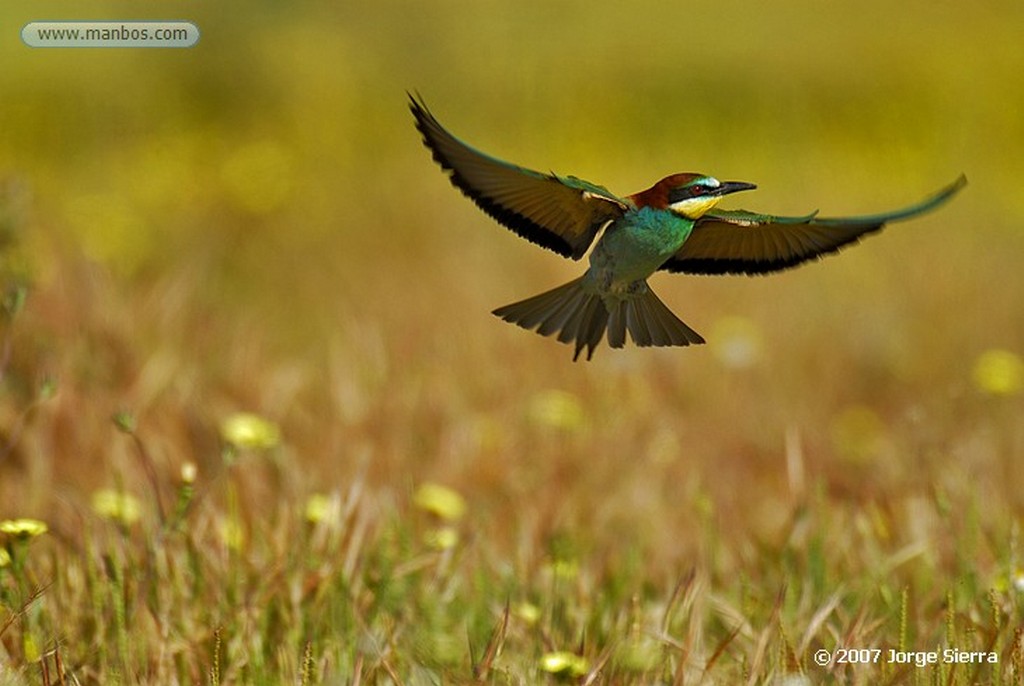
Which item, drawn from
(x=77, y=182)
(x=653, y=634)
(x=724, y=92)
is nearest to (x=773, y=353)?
(x=724, y=92)

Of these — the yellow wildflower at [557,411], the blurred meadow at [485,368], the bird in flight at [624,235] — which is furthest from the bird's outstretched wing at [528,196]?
the yellow wildflower at [557,411]

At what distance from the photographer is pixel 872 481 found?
3.11 meters

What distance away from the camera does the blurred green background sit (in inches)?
129

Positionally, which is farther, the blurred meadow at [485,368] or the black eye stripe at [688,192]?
the blurred meadow at [485,368]

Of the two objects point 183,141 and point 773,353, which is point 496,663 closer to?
point 773,353

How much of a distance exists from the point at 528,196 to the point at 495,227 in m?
3.01

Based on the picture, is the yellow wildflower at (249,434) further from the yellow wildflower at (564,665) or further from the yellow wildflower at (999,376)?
the yellow wildflower at (999,376)

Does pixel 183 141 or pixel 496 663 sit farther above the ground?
pixel 183 141

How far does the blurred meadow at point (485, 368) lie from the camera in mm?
2201

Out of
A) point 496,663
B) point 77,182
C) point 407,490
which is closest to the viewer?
point 496,663

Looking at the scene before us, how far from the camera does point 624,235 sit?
1.34 metres

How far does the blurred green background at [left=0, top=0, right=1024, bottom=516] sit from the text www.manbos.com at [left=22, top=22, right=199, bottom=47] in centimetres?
45

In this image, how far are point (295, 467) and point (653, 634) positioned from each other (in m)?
1.14

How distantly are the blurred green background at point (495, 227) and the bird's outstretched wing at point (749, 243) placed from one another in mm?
1366
